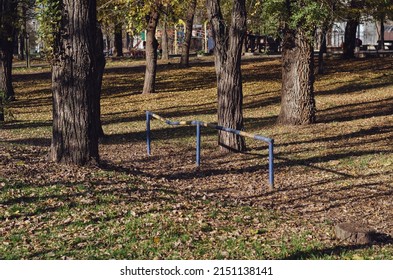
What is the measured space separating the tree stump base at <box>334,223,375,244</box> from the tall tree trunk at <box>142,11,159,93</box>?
22282mm

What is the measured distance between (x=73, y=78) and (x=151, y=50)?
1982 cm

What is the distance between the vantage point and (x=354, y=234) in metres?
9.16

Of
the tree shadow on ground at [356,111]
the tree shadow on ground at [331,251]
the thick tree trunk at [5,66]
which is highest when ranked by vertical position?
the thick tree trunk at [5,66]

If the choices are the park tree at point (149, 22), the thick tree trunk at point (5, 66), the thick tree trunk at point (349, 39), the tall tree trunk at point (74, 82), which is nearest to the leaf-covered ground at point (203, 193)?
the tall tree trunk at point (74, 82)

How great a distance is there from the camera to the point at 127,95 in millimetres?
33625

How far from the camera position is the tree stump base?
9141mm

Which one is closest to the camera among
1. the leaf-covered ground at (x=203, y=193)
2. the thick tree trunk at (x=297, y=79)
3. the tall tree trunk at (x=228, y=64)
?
the leaf-covered ground at (x=203, y=193)

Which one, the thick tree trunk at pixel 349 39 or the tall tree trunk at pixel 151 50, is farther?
the thick tree trunk at pixel 349 39

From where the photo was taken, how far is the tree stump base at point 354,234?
30.0 ft

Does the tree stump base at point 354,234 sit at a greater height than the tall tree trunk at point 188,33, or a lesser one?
lesser

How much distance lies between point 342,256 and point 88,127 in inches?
220

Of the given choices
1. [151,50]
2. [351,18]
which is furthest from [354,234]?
[351,18]

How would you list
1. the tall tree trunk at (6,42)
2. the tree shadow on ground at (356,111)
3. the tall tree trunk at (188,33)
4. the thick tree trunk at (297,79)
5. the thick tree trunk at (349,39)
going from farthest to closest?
1. the tall tree trunk at (188,33)
2. the thick tree trunk at (349,39)
3. the tall tree trunk at (6,42)
4. the tree shadow on ground at (356,111)
5. the thick tree trunk at (297,79)

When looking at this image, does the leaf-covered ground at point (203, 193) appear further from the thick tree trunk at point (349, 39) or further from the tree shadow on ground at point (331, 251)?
the thick tree trunk at point (349, 39)
